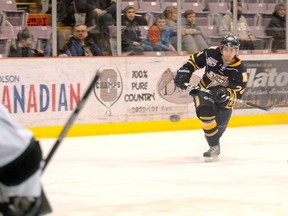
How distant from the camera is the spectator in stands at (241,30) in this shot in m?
11.8

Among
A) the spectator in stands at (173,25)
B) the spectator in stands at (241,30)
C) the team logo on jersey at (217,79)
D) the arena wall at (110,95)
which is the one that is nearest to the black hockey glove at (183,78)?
the team logo on jersey at (217,79)

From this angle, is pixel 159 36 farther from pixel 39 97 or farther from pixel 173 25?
pixel 39 97

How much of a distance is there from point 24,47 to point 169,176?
3.53m

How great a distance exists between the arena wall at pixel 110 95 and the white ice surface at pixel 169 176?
300 millimetres

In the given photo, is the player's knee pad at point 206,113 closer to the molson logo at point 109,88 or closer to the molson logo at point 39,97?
the molson logo at point 39,97

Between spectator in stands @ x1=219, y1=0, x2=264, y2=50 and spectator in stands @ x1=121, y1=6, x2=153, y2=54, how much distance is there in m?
1.31

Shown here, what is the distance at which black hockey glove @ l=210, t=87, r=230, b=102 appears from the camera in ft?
26.9

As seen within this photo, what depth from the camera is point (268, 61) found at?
39.4 feet

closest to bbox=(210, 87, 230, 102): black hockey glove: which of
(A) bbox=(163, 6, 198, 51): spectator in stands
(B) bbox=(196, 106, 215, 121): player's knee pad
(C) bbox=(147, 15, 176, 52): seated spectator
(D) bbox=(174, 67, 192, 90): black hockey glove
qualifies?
(B) bbox=(196, 106, 215, 121): player's knee pad

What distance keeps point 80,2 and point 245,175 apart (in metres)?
4.03

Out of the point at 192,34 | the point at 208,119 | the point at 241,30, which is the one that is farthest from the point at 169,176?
the point at 241,30

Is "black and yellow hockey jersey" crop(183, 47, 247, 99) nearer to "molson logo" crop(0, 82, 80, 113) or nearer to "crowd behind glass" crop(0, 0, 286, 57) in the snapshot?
"molson logo" crop(0, 82, 80, 113)

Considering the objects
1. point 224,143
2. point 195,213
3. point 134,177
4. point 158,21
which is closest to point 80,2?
point 158,21

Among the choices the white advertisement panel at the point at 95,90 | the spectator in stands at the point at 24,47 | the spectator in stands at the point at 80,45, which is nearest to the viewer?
the white advertisement panel at the point at 95,90
